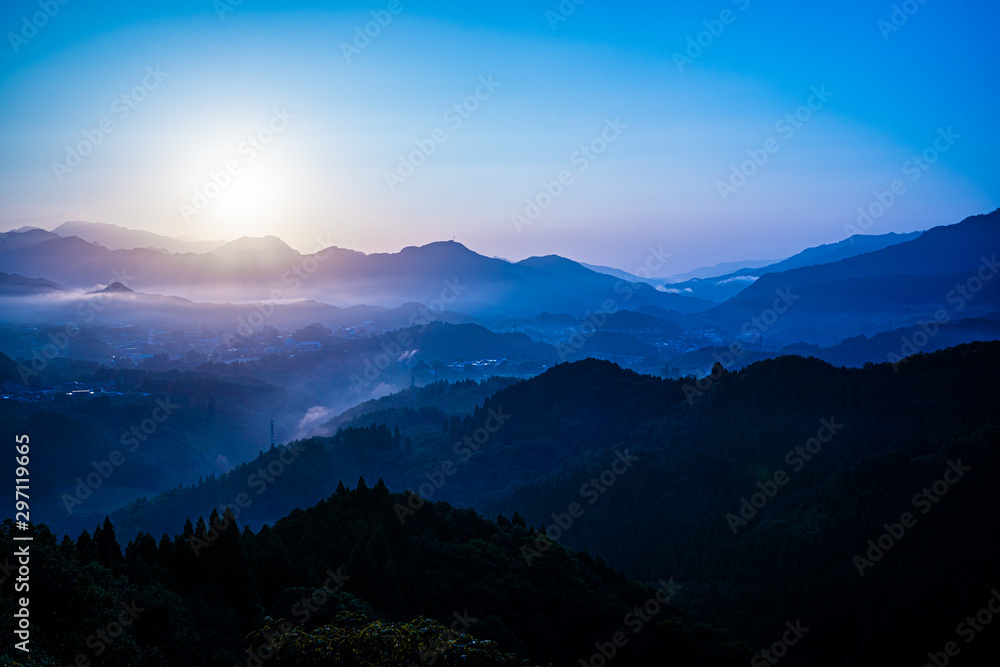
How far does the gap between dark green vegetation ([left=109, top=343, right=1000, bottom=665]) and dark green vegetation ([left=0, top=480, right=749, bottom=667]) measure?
4693 millimetres

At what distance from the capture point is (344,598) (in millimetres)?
37281

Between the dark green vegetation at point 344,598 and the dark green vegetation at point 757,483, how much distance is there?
469 cm

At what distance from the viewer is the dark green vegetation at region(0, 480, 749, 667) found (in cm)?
2645

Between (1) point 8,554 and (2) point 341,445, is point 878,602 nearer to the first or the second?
(1) point 8,554

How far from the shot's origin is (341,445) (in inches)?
5335

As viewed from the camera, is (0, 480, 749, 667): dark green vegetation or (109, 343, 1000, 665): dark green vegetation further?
(109, 343, 1000, 665): dark green vegetation

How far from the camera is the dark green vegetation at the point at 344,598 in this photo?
26453 millimetres

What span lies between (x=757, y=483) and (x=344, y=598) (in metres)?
69.8

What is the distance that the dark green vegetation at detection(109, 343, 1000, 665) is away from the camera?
60594mm

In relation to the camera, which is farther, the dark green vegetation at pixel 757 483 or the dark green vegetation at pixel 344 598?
the dark green vegetation at pixel 757 483

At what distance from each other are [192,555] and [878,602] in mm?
58176

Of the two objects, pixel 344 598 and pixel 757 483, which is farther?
pixel 757 483

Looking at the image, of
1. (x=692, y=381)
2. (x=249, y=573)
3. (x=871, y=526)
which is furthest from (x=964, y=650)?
(x=692, y=381)

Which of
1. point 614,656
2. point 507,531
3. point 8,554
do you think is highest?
point 8,554
